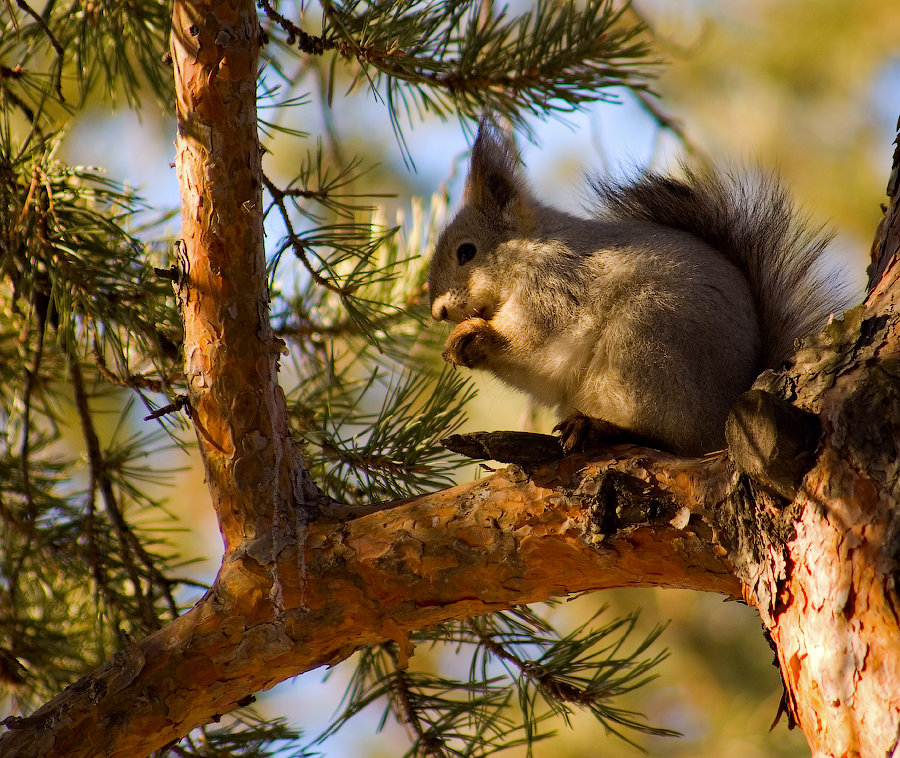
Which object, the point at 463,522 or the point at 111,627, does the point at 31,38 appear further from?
the point at 463,522

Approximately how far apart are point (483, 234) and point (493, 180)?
0.40 feet

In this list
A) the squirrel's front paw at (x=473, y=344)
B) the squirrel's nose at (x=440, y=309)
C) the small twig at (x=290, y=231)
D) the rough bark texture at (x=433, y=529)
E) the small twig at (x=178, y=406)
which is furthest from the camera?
the squirrel's nose at (x=440, y=309)

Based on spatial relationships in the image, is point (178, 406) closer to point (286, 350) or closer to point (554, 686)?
point (286, 350)

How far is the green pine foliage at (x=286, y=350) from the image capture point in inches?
53.8

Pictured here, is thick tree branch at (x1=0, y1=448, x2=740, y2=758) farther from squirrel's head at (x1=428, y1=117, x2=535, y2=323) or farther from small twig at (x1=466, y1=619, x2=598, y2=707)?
squirrel's head at (x1=428, y1=117, x2=535, y2=323)

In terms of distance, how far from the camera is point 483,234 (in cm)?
174

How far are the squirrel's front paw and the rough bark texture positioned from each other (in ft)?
1.39

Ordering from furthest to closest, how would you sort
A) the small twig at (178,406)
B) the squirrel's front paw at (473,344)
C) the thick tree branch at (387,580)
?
the squirrel's front paw at (473,344) → the small twig at (178,406) → the thick tree branch at (387,580)

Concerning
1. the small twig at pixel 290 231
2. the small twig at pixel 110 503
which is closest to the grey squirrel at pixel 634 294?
the small twig at pixel 290 231

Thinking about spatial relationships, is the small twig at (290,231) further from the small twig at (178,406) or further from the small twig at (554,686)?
the small twig at (554,686)

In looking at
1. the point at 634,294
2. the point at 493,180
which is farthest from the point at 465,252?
the point at 634,294

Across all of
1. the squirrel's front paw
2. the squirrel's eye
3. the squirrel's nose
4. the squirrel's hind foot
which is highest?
the squirrel's eye

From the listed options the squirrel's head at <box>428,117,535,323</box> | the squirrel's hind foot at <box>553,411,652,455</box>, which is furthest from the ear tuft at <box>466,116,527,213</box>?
the squirrel's hind foot at <box>553,411,652,455</box>

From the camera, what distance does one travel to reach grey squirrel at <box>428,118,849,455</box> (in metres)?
1.28
